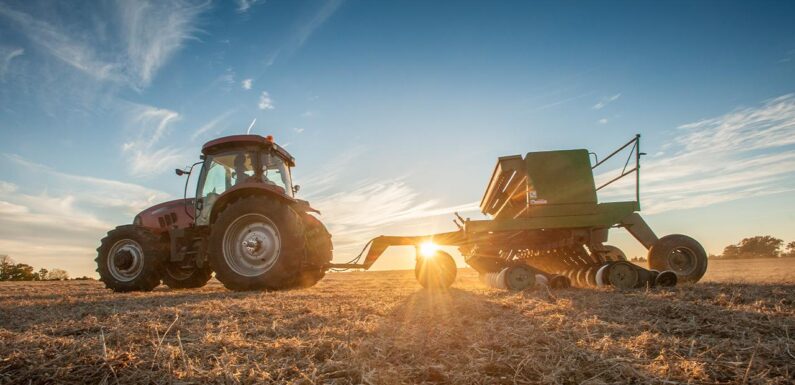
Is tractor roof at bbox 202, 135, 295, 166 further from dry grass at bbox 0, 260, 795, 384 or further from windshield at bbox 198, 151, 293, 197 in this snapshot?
dry grass at bbox 0, 260, 795, 384

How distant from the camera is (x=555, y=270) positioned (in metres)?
7.41

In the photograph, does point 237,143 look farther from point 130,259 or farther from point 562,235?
point 562,235

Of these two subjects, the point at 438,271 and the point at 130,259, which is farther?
the point at 130,259

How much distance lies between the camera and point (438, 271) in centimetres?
667

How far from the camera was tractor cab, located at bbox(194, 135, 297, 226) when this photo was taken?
6.98 m

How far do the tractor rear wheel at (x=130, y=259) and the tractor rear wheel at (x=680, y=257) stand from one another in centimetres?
878

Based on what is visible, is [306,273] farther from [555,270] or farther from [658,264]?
[658,264]

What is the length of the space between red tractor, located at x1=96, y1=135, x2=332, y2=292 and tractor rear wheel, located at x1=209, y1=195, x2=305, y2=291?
2 centimetres

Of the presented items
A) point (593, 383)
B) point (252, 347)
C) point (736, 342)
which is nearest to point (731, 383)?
point (593, 383)

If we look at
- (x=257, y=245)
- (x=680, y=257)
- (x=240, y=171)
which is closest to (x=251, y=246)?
(x=257, y=245)

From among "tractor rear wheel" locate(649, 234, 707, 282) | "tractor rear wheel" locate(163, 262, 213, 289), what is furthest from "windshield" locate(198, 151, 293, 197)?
"tractor rear wheel" locate(649, 234, 707, 282)

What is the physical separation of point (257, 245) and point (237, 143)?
2.18 meters

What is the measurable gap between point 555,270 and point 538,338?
5833 millimetres

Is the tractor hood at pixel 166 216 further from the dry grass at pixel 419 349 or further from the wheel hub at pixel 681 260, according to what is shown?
the wheel hub at pixel 681 260
